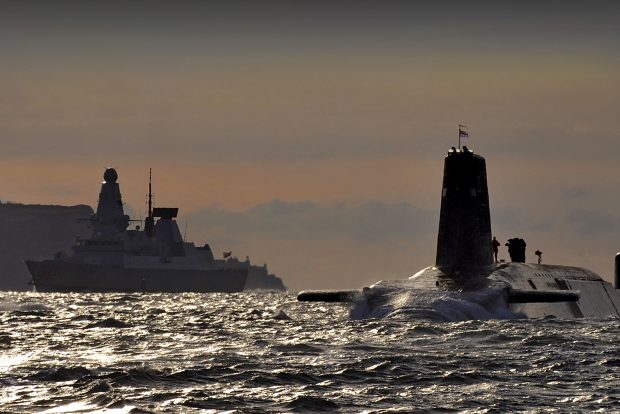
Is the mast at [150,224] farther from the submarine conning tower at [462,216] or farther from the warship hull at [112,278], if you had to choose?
the submarine conning tower at [462,216]

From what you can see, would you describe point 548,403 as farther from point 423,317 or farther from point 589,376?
point 423,317

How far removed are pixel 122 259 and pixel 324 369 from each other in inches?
5201

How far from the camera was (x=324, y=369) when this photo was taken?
20469 millimetres

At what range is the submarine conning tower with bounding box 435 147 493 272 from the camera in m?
39.3

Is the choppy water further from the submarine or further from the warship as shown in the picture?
the warship

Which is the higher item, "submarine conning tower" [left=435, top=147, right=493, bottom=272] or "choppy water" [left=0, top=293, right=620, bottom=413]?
"submarine conning tower" [left=435, top=147, right=493, bottom=272]

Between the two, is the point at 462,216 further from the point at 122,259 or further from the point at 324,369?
the point at 122,259

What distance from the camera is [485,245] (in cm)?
4003

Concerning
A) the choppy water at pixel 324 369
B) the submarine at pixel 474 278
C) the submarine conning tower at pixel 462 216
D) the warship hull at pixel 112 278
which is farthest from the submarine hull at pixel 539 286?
the warship hull at pixel 112 278

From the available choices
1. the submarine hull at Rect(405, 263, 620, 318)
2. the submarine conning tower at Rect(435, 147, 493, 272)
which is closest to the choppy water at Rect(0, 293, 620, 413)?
the submarine hull at Rect(405, 263, 620, 318)

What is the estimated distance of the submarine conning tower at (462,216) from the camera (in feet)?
129

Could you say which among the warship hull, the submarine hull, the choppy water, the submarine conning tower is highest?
the warship hull

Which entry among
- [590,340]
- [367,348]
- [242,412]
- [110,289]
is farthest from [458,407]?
[110,289]

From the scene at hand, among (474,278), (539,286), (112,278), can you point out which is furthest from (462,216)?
(112,278)
